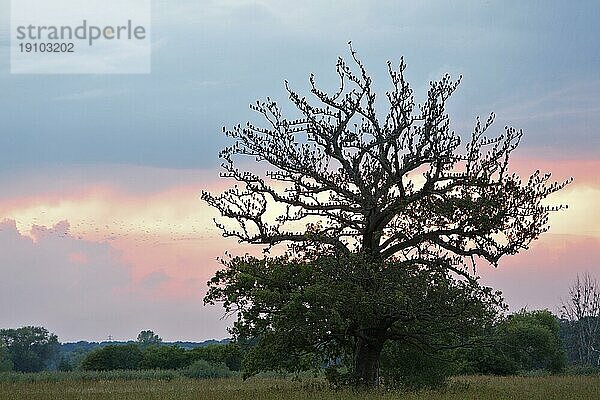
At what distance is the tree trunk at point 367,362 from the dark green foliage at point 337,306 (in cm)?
31

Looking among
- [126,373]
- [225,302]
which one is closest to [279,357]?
[225,302]

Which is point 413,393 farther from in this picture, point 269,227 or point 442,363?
point 269,227

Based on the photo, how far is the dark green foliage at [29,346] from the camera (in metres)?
106

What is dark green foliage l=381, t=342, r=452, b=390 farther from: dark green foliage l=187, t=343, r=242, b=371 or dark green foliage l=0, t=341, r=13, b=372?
dark green foliage l=0, t=341, r=13, b=372

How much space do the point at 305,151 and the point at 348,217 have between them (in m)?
2.81

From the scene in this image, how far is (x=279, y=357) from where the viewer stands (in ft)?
91.4

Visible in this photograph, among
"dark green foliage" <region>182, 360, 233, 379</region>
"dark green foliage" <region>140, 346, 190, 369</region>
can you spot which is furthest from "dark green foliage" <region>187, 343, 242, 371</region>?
"dark green foliage" <region>182, 360, 233, 379</region>

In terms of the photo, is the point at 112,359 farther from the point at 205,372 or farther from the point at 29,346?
the point at 29,346

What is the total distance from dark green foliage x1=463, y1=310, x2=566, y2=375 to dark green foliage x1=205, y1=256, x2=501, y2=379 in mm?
24065

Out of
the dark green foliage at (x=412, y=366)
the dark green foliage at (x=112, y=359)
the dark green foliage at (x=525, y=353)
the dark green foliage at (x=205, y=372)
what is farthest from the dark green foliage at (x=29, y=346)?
the dark green foliage at (x=412, y=366)

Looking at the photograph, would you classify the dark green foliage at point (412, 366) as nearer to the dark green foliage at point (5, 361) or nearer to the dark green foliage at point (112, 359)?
the dark green foliage at point (112, 359)

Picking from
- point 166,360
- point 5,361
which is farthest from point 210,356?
point 5,361

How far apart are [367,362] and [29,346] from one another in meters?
93.4

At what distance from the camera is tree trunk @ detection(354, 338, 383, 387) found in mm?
28047
